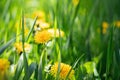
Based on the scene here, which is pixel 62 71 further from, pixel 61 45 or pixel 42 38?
pixel 61 45

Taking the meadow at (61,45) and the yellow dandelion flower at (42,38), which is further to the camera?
the yellow dandelion flower at (42,38)

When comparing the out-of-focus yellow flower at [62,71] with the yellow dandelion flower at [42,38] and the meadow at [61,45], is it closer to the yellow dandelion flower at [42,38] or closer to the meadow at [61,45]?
the meadow at [61,45]

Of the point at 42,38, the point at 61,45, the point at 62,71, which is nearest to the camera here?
the point at 62,71

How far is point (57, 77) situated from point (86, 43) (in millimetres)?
779

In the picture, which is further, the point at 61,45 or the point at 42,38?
the point at 61,45

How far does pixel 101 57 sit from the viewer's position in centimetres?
177

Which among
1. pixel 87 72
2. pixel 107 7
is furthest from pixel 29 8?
pixel 87 72

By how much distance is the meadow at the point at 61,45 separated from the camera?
1270 millimetres

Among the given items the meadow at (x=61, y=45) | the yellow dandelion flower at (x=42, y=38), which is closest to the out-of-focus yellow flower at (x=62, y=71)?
the meadow at (x=61, y=45)

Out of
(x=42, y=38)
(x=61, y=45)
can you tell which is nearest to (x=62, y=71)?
(x=42, y=38)

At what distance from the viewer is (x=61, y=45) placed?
65.1 inches

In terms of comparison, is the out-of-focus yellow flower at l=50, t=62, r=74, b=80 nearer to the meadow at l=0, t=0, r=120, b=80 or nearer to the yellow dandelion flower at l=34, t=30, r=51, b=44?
the meadow at l=0, t=0, r=120, b=80

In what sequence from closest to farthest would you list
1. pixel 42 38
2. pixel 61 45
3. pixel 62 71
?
pixel 62 71
pixel 42 38
pixel 61 45

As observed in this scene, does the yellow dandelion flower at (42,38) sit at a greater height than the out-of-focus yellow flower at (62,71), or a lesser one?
greater
